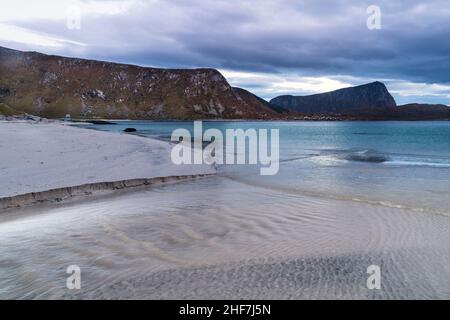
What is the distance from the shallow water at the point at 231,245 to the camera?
18.9 ft

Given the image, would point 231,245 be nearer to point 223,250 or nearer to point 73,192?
point 223,250

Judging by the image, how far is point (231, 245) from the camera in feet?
25.5

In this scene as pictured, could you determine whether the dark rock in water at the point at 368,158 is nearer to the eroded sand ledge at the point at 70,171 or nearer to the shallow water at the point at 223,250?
the eroded sand ledge at the point at 70,171

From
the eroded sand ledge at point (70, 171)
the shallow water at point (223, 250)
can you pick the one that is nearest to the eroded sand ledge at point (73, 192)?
the eroded sand ledge at point (70, 171)

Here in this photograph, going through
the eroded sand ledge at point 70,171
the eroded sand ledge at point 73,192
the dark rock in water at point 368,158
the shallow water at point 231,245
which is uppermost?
the eroded sand ledge at point 70,171

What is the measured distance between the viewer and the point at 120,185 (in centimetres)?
1434

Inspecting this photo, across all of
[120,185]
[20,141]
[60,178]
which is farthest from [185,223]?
[20,141]

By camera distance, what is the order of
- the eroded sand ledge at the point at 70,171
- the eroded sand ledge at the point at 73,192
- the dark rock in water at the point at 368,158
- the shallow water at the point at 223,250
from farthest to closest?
the dark rock in water at the point at 368,158 → the eroded sand ledge at the point at 70,171 → the eroded sand ledge at the point at 73,192 → the shallow water at the point at 223,250

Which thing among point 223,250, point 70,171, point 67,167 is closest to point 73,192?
point 70,171

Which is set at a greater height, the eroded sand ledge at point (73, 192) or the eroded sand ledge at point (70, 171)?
the eroded sand ledge at point (70, 171)

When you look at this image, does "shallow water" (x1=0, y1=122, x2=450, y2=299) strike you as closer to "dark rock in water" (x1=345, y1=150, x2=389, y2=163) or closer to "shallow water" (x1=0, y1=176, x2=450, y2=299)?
"shallow water" (x1=0, y1=176, x2=450, y2=299)
